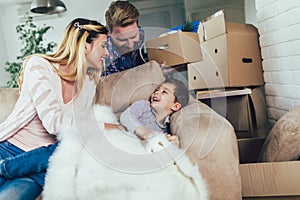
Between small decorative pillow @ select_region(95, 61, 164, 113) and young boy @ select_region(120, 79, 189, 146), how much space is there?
0.10 ft

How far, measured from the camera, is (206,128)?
3.60 feet

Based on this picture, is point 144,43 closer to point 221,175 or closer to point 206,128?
point 206,128

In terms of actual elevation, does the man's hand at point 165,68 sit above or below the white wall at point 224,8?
below

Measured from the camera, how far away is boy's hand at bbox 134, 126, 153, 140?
1.23 meters

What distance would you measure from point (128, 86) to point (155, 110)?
0.17m

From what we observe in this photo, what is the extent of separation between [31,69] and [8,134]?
12.0 inches

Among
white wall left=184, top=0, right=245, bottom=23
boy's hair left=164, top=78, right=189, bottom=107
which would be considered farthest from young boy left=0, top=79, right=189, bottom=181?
white wall left=184, top=0, right=245, bottom=23

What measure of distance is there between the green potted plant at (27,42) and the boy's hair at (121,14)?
504mm

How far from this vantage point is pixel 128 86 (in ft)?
4.50

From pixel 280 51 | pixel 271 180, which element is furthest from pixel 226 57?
pixel 271 180

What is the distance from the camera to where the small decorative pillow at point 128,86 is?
135cm

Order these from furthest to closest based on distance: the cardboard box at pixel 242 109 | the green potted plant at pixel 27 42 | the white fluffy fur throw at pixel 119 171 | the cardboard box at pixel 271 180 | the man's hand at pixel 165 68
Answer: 1. the green potted plant at pixel 27 42
2. the cardboard box at pixel 242 109
3. the man's hand at pixel 165 68
4. the cardboard box at pixel 271 180
5. the white fluffy fur throw at pixel 119 171

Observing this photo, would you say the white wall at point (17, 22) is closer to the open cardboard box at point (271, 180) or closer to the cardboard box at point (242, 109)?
the cardboard box at point (242, 109)

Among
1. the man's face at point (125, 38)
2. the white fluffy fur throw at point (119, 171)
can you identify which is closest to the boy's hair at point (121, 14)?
the man's face at point (125, 38)
